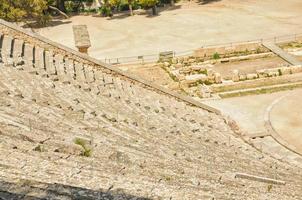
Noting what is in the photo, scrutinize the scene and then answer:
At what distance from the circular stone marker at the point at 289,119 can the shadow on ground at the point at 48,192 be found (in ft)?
52.4

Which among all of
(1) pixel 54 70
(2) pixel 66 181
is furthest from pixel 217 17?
(2) pixel 66 181

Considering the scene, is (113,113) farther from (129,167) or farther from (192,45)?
(192,45)

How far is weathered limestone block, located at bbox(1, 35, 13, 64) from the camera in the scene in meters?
19.7

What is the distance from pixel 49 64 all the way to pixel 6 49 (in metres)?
2.05

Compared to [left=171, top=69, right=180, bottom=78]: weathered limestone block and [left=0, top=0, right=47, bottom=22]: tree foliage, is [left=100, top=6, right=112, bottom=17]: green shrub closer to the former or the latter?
[left=0, top=0, right=47, bottom=22]: tree foliage

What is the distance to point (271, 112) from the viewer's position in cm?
2588

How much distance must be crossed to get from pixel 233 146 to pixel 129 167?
8.58 metres

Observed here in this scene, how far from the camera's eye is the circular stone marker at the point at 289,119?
73.4 feet

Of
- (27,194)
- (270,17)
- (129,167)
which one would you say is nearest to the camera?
(27,194)

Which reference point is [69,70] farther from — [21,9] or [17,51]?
[21,9]

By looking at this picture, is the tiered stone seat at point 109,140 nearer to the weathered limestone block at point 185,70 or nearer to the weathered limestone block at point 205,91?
the weathered limestone block at point 205,91

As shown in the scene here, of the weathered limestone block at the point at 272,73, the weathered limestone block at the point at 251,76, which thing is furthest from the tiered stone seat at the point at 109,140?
the weathered limestone block at the point at 272,73

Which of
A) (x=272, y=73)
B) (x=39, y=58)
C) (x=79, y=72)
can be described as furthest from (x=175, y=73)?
(x=39, y=58)

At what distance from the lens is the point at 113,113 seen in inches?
683
